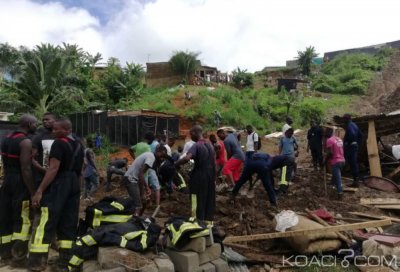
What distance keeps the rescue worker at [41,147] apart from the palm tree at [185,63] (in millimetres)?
33112

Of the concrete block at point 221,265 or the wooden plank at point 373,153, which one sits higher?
the wooden plank at point 373,153

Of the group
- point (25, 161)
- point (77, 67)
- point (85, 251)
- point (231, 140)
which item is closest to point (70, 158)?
point (25, 161)

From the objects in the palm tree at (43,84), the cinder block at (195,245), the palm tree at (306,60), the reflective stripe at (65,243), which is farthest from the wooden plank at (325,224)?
the palm tree at (306,60)

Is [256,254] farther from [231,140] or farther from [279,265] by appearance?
[231,140]

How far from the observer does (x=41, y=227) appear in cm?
450

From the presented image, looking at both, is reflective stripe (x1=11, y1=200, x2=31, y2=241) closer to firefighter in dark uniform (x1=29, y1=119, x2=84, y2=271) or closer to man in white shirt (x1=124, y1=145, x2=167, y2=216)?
firefighter in dark uniform (x1=29, y1=119, x2=84, y2=271)

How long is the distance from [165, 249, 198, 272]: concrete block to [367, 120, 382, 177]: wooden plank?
25.1 ft

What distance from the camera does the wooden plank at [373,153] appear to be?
34.8 ft

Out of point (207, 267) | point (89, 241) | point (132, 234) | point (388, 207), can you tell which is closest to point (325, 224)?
point (207, 267)

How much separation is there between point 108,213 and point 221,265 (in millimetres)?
1533

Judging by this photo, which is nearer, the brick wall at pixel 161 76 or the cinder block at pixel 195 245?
the cinder block at pixel 195 245

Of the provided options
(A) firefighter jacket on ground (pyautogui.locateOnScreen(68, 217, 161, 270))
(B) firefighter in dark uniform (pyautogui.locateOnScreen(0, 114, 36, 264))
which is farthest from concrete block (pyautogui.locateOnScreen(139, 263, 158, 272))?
(B) firefighter in dark uniform (pyautogui.locateOnScreen(0, 114, 36, 264))

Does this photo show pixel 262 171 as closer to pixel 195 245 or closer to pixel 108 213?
pixel 195 245

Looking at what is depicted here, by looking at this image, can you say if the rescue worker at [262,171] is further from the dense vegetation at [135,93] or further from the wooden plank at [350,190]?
the dense vegetation at [135,93]
